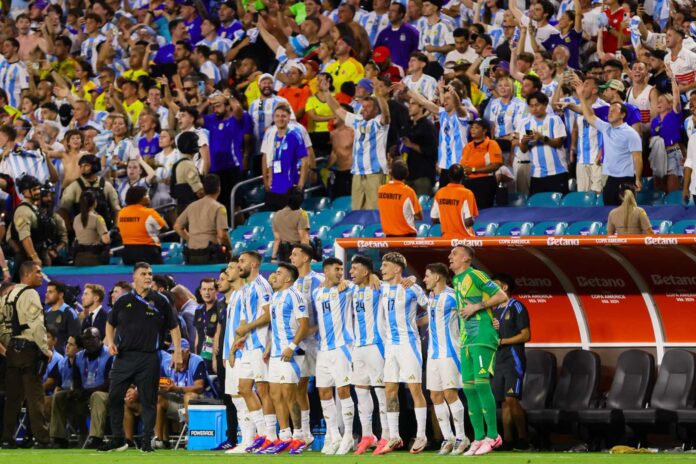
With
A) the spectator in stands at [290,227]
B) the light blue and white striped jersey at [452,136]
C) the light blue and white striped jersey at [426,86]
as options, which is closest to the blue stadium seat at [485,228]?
the light blue and white striped jersey at [452,136]

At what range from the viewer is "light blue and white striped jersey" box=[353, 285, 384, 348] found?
15.8 m

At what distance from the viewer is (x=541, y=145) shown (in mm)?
19969

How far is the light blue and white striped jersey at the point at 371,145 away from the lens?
21.0 meters

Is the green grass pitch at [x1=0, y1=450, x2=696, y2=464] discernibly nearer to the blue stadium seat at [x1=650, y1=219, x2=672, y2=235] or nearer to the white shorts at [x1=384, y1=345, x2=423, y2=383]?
the white shorts at [x1=384, y1=345, x2=423, y2=383]

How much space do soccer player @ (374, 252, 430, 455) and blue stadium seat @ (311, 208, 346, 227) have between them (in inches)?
228

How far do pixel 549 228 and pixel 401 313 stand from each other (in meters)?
3.91

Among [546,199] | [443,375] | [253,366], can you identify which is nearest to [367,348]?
[443,375]

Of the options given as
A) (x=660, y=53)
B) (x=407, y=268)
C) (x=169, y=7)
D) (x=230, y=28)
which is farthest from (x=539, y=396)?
(x=169, y=7)

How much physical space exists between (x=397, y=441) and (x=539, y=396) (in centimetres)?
182

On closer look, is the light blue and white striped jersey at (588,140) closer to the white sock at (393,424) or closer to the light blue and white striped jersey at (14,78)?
the white sock at (393,424)

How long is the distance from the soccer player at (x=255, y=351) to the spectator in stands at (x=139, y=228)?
189 inches

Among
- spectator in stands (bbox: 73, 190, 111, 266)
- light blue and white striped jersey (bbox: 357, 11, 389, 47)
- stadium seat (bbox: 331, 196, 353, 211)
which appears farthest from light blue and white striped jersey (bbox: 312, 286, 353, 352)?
light blue and white striped jersey (bbox: 357, 11, 389, 47)

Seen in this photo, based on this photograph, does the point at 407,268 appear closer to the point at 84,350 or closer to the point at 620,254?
the point at 620,254

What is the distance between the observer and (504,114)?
827 inches
